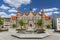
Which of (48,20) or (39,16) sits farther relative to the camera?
(48,20)

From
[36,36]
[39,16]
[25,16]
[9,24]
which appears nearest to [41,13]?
[39,16]

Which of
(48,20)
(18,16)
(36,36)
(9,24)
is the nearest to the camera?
(36,36)

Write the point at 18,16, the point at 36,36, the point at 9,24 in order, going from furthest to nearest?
the point at 9,24
the point at 18,16
the point at 36,36

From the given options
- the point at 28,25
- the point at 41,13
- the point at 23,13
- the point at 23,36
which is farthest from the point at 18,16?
the point at 23,36

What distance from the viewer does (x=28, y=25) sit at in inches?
2384

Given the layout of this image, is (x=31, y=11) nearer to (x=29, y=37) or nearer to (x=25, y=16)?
(x=25, y=16)

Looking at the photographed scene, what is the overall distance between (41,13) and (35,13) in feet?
15.9

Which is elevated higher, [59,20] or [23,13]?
[23,13]

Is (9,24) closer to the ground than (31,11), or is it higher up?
closer to the ground

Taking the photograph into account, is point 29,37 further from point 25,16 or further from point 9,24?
point 9,24

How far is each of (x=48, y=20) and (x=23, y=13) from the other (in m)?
16.1

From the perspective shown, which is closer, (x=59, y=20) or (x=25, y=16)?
(x=59, y=20)

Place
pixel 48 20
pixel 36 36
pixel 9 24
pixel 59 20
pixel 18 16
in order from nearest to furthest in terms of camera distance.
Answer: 1. pixel 36 36
2. pixel 59 20
3. pixel 18 16
4. pixel 48 20
5. pixel 9 24

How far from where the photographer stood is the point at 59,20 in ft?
195
